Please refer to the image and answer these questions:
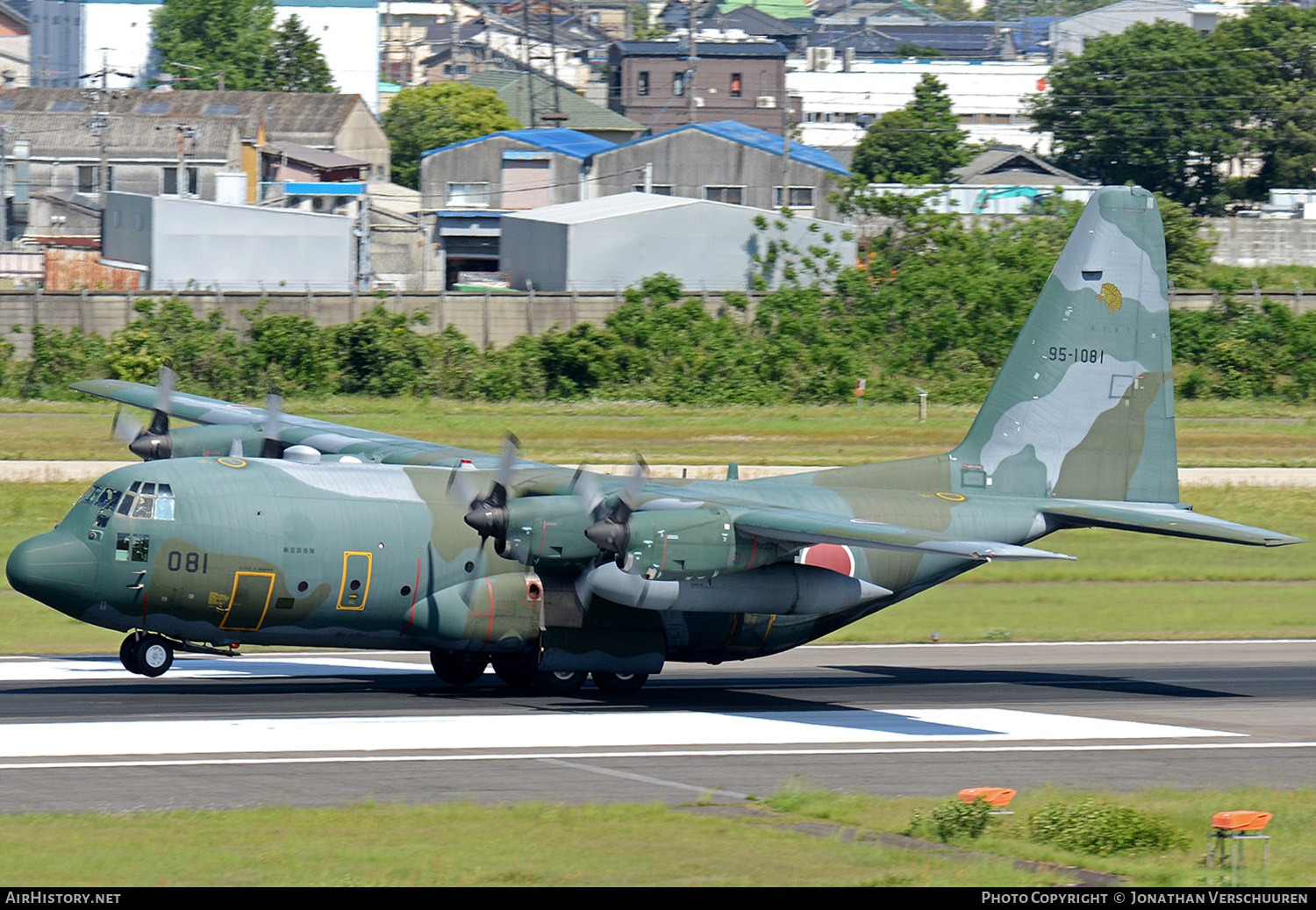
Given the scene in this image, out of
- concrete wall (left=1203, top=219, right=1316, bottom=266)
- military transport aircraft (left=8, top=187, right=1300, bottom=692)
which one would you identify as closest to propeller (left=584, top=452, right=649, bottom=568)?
military transport aircraft (left=8, top=187, right=1300, bottom=692)

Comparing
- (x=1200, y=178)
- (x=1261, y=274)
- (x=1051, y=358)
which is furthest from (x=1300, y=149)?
(x=1051, y=358)

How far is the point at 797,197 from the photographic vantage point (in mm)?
94562

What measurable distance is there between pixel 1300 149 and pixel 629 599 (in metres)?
121

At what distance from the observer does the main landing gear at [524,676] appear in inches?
921

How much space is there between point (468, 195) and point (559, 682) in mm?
81277

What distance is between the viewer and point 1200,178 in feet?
407

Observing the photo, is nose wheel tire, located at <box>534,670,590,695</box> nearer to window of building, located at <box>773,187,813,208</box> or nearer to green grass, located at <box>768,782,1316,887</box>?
green grass, located at <box>768,782,1316,887</box>

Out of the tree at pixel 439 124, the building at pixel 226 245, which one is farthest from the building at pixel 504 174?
the tree at pixel 439 124

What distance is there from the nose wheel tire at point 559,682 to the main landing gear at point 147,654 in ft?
18.4

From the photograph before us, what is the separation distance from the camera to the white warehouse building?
175 meters


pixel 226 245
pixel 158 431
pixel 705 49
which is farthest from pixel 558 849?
pixel 705 49

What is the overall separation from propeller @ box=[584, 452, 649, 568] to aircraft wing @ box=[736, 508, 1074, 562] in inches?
63.3

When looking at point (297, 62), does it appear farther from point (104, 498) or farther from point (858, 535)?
point (858, 535)

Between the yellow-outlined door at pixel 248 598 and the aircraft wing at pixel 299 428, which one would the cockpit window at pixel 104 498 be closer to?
the yellow-outlined door at pixel 248 598
